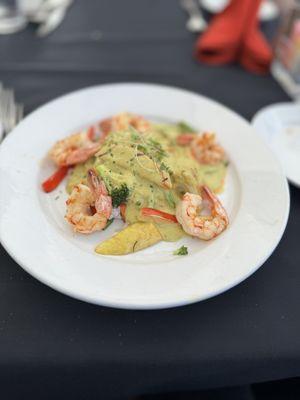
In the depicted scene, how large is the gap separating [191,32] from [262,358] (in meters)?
1.90

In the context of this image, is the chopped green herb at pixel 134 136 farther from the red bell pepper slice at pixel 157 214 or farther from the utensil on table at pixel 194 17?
the utensil on table at pixel 194 17

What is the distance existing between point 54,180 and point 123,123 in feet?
1.13

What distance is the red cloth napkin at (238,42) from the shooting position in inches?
85.1

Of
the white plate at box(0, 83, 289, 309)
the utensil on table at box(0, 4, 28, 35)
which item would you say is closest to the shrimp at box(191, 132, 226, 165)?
the white plate at box(0, 83, 289, 309)

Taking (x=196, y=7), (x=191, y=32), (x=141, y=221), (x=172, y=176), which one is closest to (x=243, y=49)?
(x=191, y=32)

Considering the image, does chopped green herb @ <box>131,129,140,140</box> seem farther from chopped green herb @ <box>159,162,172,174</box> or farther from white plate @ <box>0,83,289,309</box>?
white plate @ <box>0,83,289,309</box>

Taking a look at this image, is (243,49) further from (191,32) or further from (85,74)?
(85,74)

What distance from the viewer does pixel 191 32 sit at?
7.86 ft

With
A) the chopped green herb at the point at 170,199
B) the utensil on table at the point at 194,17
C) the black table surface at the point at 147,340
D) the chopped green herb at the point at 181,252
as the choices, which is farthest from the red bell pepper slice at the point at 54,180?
the utensil on table at the point at 194,17

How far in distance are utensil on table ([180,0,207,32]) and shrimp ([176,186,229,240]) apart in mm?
1474

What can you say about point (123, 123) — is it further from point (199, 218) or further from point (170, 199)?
point (199, 218)

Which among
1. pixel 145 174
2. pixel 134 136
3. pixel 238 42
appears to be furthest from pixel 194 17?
pixel 145 174

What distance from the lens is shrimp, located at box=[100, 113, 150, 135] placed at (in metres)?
1.56

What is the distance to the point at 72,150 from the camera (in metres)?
1.46
